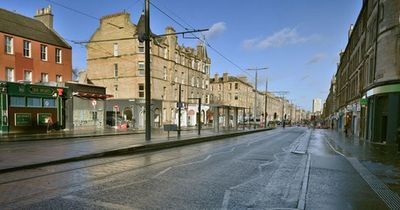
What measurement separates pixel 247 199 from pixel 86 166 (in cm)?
594

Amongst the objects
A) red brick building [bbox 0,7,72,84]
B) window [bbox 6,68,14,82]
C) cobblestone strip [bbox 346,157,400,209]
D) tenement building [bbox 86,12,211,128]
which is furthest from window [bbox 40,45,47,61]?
cobblestone strip [bbox 346,157,400,209]

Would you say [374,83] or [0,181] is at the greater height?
[374,83]

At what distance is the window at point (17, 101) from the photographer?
24.6 metres

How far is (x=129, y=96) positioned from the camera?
4678 cm

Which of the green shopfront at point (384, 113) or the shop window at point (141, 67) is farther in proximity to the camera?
the shop window at point (141, 67)

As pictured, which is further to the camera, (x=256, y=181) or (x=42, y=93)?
(x=42, y=93)

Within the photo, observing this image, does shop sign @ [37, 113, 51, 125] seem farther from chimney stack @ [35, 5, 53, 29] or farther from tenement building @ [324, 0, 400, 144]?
tenement building @ [324, 0, 400, 144]

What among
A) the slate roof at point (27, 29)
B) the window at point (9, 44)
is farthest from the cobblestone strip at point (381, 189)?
the slate roof at point (27, 29)

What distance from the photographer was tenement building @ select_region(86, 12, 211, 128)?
4634cm

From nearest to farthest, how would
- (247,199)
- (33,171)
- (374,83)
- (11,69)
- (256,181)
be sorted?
1. (247,199)
2. (256,181)
3. (33,171)
4. (374,83)
5. (11,69)

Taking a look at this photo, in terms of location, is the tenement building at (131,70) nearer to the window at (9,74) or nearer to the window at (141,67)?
the window at (141,67)

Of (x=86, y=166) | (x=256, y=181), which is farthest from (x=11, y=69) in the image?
(x=256, y=181)

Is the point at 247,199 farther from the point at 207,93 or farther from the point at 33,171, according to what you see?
the point at 207,93

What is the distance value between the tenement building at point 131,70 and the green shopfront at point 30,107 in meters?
13.1
